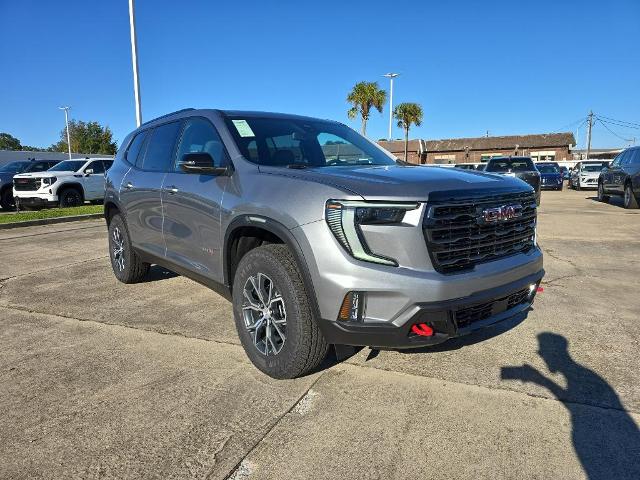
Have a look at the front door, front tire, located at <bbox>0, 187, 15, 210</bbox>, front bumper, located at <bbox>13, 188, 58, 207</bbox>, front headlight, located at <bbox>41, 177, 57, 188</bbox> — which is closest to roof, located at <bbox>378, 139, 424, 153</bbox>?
front tire, located at <bbox>0, 187, 15, 210</bbox>

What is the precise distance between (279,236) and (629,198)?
14.0 metres

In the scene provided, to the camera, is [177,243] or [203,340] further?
[177,243]

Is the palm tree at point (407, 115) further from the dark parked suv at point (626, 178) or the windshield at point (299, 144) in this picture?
the windshield at point (299, 144)

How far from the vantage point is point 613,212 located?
12.7m

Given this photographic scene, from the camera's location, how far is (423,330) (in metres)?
2.46

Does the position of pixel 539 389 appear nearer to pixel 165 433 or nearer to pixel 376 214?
pixel 376 214

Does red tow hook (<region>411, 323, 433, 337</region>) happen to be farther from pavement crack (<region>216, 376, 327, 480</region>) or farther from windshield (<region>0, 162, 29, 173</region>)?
windshield (<region>0, 162, 29, 173</region>)

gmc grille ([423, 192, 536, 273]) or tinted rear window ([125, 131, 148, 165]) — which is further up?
tinted rear window ([125, 131, 148, 165])

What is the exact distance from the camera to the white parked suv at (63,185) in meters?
14.4

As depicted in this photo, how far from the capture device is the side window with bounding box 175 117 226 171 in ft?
11.7

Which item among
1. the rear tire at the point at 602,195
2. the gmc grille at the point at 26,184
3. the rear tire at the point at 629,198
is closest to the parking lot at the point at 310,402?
the rear tire at the point at 629,198

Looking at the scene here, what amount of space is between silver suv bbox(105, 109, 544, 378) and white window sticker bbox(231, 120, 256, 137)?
0.05 feet

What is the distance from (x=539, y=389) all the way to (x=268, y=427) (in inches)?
64.5

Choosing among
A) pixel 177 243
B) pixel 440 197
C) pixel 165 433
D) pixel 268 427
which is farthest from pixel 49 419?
pixel 440 197
